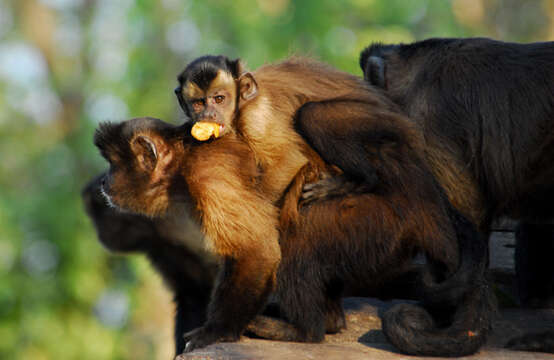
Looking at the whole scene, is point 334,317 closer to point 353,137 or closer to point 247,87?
point 353,137

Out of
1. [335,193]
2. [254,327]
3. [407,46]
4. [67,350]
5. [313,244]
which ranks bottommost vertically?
[67,350]

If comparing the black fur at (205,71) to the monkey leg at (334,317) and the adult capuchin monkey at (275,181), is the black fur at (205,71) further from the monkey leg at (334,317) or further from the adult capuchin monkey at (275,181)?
the monkey leg at (334,317)

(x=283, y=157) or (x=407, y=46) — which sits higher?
(x=407, y=46)

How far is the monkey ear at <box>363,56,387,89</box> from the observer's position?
13.4 feet

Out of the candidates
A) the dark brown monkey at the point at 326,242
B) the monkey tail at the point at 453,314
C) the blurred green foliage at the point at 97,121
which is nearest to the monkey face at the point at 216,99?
the dark brown monkey at the point at 326,242

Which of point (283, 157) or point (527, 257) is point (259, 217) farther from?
point (527, 257)

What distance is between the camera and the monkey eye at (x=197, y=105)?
3.60 metres

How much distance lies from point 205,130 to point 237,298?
0.88 m

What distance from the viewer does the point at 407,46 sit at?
4.21 meters

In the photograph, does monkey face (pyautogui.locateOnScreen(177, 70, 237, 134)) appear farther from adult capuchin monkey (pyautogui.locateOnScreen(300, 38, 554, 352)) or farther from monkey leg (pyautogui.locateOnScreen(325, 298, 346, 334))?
monkey leg (pyautogui.locateOnScreen(325, 298, 346, 334))

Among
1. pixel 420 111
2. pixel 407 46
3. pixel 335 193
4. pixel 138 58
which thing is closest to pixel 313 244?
pixel 335 193

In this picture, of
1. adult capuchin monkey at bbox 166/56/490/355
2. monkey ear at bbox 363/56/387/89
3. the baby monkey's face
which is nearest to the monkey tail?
adult capuchin monkey at bbox 166/56/490/355

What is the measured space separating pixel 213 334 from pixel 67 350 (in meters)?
8.06

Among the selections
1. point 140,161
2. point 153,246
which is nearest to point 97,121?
point 153,246
